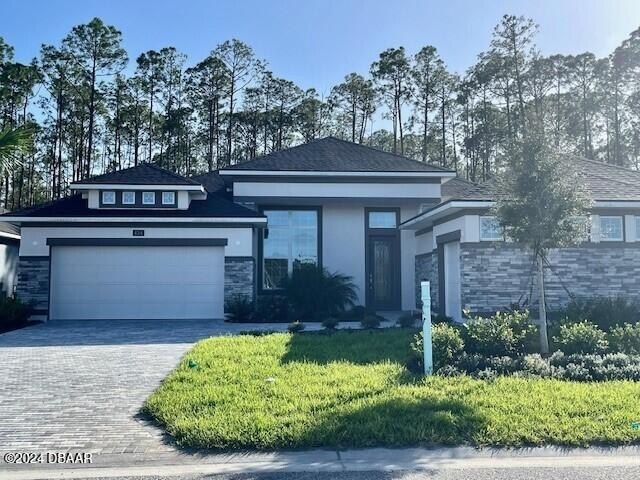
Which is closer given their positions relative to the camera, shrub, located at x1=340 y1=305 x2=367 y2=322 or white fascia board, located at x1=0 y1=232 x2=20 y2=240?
shrub, located at x1=340 y1=305 x2=367 y2=322

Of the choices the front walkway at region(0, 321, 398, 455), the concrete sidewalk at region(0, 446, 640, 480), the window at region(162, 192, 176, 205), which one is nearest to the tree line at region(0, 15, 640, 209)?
the window at region(162, 192, 176, 205)

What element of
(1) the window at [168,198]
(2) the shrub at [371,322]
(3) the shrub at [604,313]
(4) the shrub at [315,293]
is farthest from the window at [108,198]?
(3) the shrub at [604,313]

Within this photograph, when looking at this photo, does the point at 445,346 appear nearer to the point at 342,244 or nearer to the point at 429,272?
the point at 429,272

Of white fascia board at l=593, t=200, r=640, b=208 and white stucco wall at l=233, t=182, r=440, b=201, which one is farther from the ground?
white stucco wall at l=233, t=182, r=440, b=201

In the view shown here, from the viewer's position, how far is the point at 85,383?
Result: 7.97 m

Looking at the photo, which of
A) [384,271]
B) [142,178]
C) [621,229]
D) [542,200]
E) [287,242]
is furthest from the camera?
[384,271]

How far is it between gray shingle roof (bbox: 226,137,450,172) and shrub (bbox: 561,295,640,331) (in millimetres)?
7275

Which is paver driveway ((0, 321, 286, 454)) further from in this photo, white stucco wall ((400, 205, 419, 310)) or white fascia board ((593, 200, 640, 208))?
white fascia board ((593, 200, 640, 208))

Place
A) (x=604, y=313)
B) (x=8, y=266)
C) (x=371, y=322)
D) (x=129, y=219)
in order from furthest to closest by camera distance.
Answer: (x=8, y=266) < (x=129, y=219) < (x=371, y=322) < (x=604, y=313)

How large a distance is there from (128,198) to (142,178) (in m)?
0.79

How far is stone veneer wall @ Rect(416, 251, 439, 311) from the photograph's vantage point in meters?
16.2

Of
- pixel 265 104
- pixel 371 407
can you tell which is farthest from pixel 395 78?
pixel 371 407

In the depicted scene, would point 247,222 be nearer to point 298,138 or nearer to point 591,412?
point 591,412

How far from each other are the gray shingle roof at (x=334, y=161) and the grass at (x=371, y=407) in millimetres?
10710
